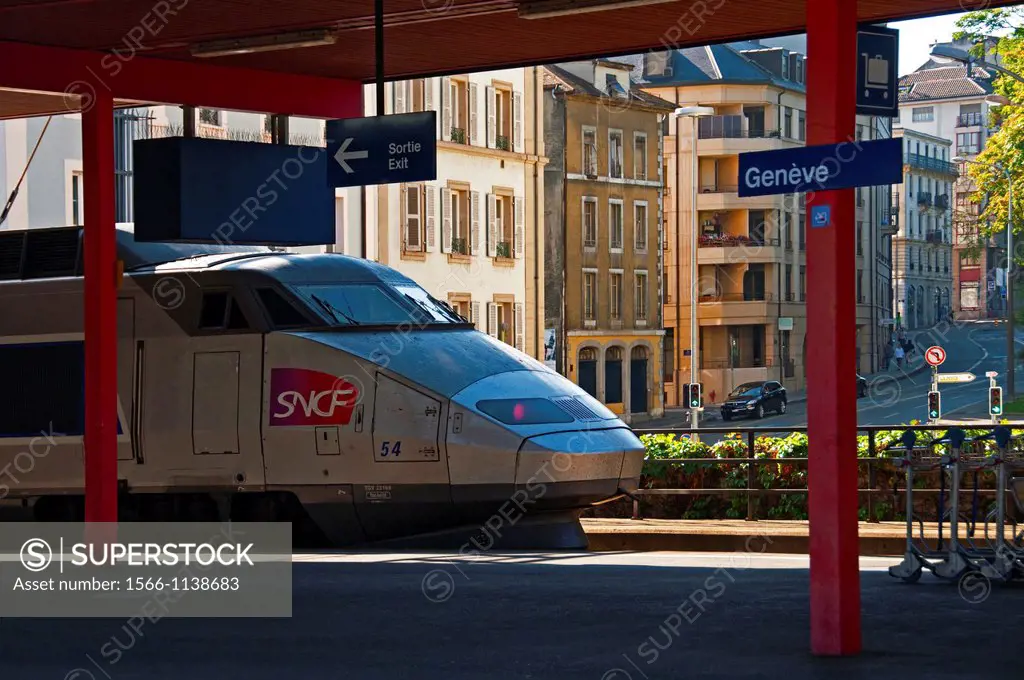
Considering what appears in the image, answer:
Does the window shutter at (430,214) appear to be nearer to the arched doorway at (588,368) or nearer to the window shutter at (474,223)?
the window shutter at (474,223)

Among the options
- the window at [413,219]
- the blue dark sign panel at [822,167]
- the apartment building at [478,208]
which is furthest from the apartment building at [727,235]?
the blue dark sign panel at [822,167]

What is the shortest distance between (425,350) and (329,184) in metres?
2.85

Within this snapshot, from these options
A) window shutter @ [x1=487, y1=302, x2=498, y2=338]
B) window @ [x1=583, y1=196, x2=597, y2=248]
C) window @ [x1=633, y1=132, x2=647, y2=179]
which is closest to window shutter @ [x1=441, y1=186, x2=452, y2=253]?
window shutter @ [x1=487, y1=302, x2=498, y2=338]

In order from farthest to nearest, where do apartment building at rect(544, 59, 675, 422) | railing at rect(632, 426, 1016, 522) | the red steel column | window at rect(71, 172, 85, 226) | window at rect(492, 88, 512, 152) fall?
apartment building at rect(544, 59, 675, 422) → window at rect(492, 88, 512, 152) → window at rect(71, 172, 85, 226) → railing at rect(632, 426, 1016, 522) → the red steel column

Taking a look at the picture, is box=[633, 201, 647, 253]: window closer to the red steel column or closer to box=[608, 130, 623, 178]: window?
box=[608, 130, 623, 178]: window

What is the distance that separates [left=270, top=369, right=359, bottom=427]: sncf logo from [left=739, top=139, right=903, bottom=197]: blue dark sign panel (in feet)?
31.4

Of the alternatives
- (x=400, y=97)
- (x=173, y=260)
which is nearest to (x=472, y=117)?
(x=400, y=97)

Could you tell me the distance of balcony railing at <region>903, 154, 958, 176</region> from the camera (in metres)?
119

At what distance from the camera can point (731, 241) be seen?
86.6 m

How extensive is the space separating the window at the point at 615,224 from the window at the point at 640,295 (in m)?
1.98

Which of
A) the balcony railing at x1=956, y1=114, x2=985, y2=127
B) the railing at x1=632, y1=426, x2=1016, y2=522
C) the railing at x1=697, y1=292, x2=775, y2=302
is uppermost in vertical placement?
the balcony railing at x1=956, y1=114, x2=985, y2=127

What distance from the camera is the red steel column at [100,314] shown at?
1673 cm

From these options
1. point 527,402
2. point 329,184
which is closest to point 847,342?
point 329,184

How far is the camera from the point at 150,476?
1984cm
